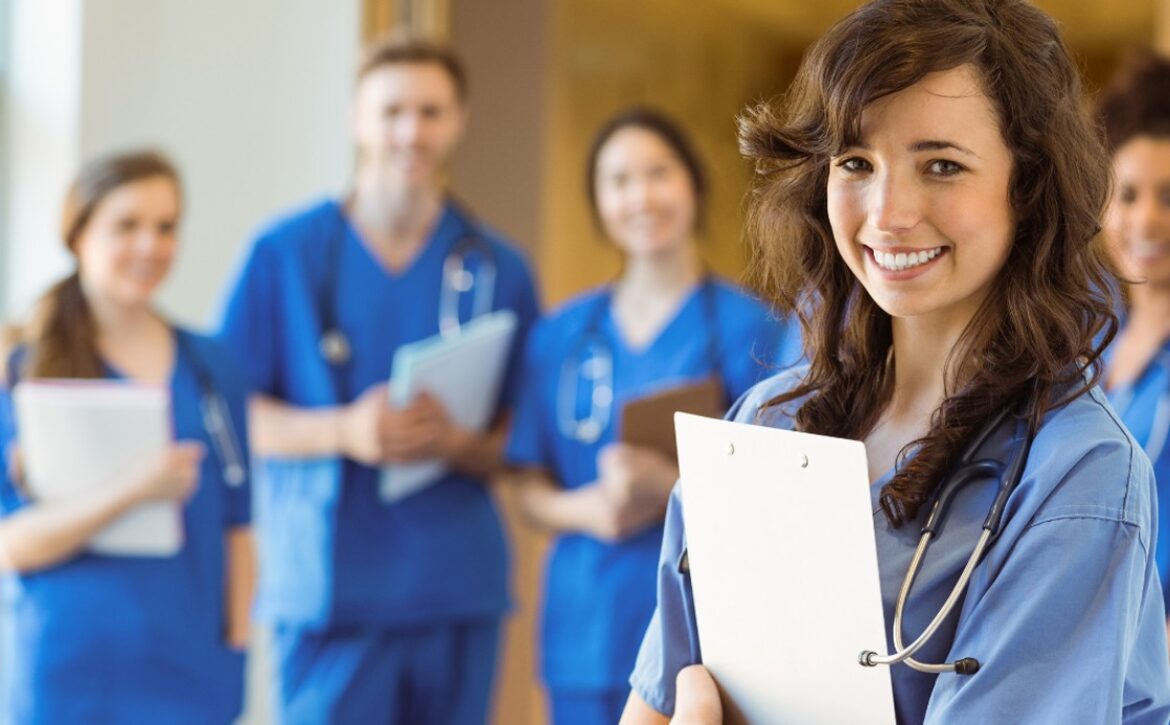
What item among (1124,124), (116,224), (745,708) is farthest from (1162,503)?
(116,224)

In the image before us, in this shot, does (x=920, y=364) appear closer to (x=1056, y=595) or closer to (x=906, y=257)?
(x=906, y=257)

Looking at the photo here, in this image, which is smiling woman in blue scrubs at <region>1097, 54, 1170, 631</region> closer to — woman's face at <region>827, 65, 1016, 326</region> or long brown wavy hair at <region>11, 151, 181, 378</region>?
woman's face at <region>827, 65, 1016, 326</region>

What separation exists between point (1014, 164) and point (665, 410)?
1229 mm

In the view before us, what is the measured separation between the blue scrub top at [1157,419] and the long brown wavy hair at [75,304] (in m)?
1.49

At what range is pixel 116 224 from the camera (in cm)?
235

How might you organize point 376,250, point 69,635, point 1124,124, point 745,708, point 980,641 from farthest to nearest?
point 376,250 < point 1124,124 < point 69,635 < point 745,708 < point 980,641

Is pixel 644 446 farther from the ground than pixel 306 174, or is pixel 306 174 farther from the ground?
pixel 306 174

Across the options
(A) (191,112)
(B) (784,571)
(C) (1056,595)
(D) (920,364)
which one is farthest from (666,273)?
(C) (1056,595)

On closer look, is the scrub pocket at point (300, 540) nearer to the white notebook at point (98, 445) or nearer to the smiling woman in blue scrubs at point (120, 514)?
the smiling woman in blue scrubs at point (120, 514)

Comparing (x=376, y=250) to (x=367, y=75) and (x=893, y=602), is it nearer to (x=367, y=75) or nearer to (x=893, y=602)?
(x=367, y=75)

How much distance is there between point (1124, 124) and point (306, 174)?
1.85 m

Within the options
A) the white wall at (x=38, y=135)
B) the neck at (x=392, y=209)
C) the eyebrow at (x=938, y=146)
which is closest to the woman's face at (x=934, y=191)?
the eyebrow at (x=938, y=146)

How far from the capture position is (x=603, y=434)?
8.11ft

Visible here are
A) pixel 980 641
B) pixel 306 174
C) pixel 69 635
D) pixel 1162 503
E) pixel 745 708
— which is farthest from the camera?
pixel 306 174
